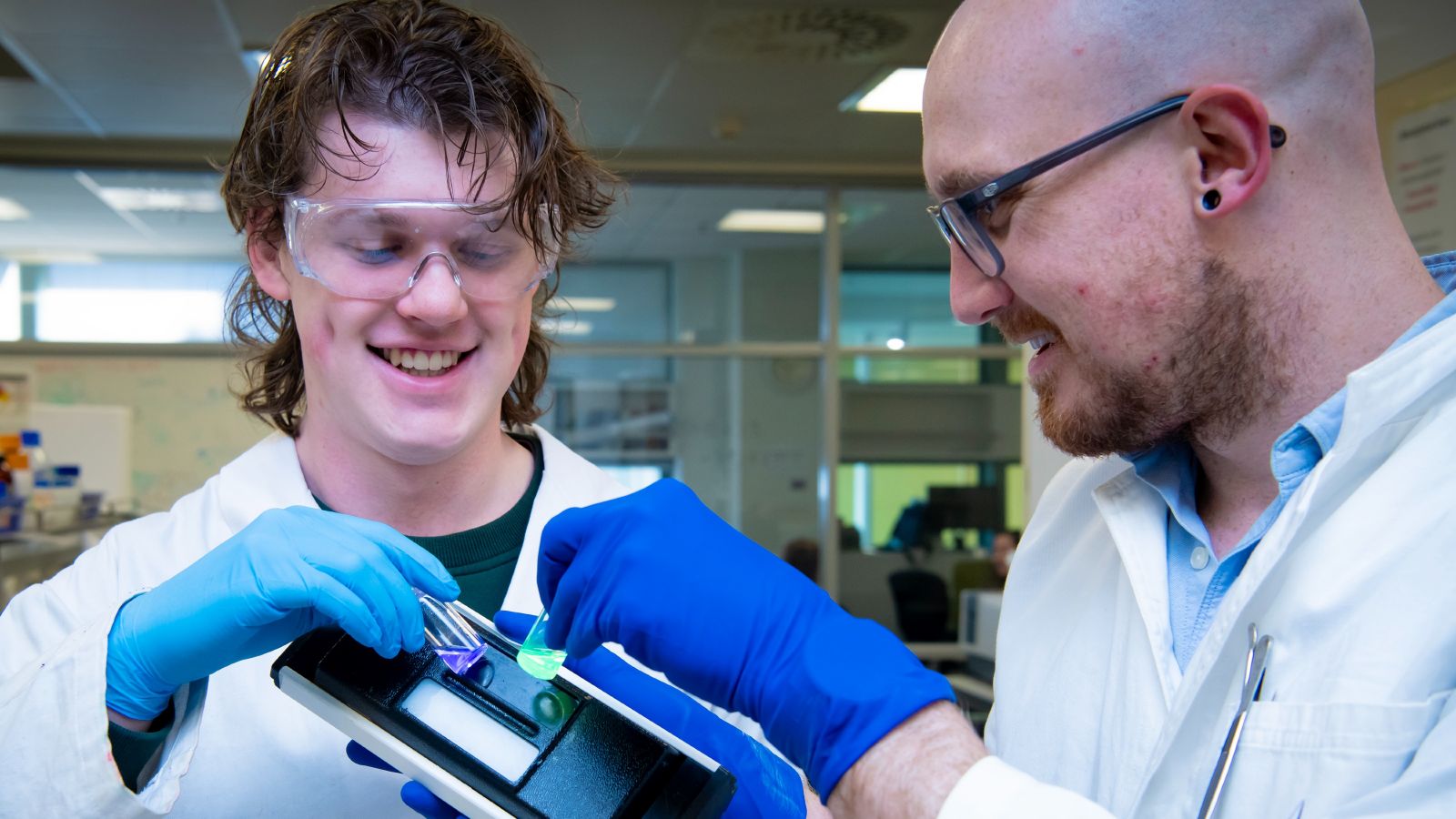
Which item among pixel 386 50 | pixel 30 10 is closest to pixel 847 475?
pixel 30 10

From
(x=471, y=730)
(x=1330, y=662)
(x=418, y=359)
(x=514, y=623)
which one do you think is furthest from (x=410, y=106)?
(x=1330, y=662)

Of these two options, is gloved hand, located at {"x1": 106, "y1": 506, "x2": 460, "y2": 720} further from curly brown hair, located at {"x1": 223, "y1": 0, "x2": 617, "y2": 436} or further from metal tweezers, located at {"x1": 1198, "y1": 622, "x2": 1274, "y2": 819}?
metal tweezers, located at {"x1": 1198, "y1": 622, "x2": 1274, "y2": 819}

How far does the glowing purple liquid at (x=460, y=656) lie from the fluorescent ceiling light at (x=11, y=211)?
6.44 meters

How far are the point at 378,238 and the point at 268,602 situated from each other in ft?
1.44

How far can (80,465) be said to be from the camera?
4.18 metres

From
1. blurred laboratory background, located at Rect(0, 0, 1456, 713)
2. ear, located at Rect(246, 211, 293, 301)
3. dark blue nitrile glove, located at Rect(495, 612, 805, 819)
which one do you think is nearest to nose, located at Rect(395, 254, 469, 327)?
ear, located at Rect(246, 211, 293, 301)

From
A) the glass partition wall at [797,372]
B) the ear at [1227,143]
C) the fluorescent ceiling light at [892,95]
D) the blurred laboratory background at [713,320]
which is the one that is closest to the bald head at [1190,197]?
the ear at [1227,143]

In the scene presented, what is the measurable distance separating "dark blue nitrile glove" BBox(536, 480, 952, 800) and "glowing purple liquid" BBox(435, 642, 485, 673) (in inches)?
2.8

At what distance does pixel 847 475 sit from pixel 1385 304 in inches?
218

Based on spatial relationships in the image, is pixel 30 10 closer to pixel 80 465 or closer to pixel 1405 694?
pixel 80 465

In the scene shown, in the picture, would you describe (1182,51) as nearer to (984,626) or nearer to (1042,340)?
(1042,340)

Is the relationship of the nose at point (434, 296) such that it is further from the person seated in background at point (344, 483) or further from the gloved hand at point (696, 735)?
the gloved hand at point (696, 735)

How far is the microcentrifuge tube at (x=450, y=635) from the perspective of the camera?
3.20 feet

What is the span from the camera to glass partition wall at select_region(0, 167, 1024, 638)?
638 centimetres
